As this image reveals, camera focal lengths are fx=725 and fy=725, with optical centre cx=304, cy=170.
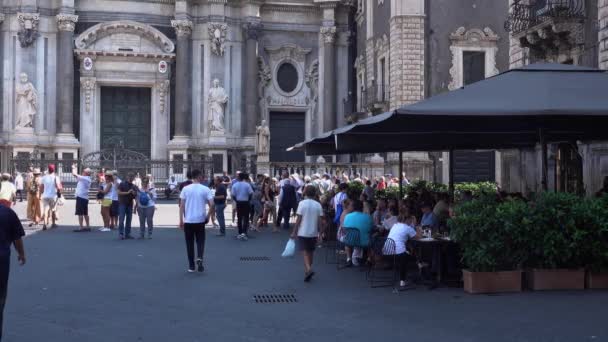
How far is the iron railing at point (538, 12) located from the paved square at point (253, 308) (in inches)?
400

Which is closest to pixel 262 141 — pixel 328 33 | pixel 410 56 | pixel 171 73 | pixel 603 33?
pixel 410 56

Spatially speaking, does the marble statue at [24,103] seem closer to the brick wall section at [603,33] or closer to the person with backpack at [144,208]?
the person with backpack at [144,208]

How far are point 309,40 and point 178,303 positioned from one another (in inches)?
1217

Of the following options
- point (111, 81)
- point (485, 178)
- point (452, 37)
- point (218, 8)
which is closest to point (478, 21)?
point (452, 37)

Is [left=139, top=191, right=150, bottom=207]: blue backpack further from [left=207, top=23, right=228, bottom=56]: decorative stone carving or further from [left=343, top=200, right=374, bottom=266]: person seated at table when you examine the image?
[left=207, top=23, right=228, bottom=56]: decorative stone carving

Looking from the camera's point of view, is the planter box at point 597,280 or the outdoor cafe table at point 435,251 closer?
the planter box at point 597,280

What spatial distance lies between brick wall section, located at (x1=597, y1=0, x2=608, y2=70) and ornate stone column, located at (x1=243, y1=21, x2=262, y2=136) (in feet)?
72.4

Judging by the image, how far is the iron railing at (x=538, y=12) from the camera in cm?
1873

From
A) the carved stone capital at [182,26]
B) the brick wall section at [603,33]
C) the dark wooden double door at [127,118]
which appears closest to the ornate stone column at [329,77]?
the carved stone capital at [182,26]

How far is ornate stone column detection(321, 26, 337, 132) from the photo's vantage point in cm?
3809

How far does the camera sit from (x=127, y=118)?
3747 cm

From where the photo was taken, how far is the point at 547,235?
1019 centimetres

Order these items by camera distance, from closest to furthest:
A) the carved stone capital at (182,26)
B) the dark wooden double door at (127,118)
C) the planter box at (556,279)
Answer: the planter box at (556,279)
the carved stone capital at (182,26)
the dark wooden double door at (127,118)

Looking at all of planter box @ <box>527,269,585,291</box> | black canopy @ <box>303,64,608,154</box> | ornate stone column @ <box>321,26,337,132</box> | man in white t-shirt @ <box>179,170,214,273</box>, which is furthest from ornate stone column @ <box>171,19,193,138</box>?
planter box @ <box>527,269,585,291</box>
